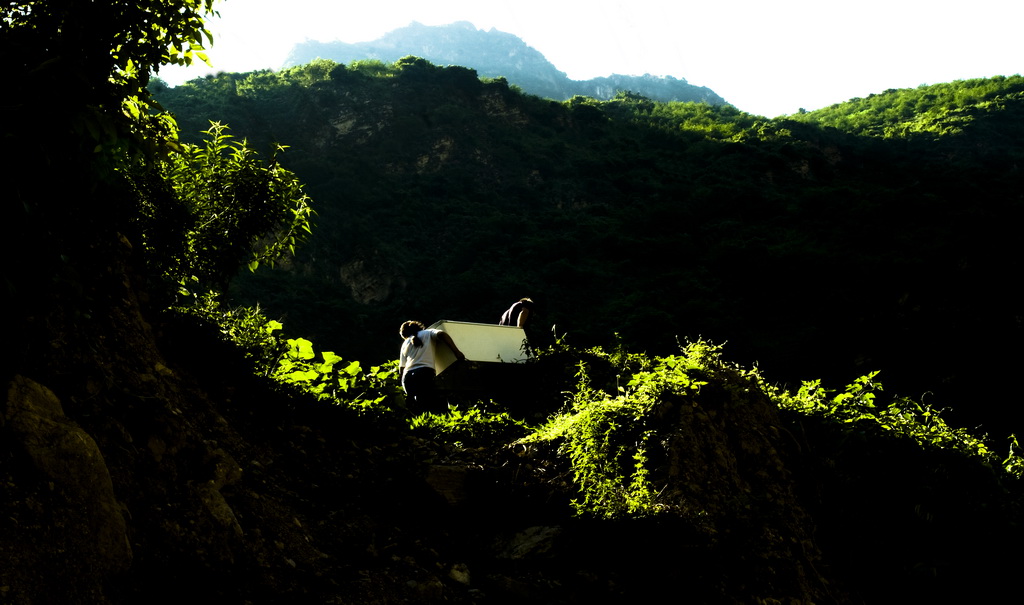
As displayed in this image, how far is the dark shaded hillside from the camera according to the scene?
325 ft

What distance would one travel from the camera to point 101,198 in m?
4.11

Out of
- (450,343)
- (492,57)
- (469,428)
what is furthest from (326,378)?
(492,57)

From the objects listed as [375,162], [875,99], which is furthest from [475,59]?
[375,162]

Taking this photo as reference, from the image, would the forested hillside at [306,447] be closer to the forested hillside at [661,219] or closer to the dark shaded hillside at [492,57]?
the forested hillside at [661,219]

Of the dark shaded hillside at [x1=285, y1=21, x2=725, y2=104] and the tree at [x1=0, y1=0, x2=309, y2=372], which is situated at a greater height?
the dark shaded hillside at [x1=285, y1=21, x2=725, y2=104]

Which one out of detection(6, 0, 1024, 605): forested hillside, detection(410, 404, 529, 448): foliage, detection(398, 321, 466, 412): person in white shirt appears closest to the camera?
detection(6, 0, 1024, 605): forested hillside

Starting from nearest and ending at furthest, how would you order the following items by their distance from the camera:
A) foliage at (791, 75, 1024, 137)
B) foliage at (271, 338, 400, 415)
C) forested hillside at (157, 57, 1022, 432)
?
foliage at (271, 338, 400, 415)
forested hillside at (157, 57, 1022, 432)
foliage at (791, 75, 1024, 137)

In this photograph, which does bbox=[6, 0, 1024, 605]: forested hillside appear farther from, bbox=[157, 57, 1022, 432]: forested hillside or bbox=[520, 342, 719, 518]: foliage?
bbox=[157, 57, 1022, 432]: forested hillside

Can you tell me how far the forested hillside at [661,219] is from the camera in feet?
52.3

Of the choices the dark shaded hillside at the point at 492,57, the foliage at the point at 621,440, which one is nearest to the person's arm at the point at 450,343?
the foliage at the point at 621,440

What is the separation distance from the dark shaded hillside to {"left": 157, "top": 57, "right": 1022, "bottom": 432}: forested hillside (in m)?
47.7

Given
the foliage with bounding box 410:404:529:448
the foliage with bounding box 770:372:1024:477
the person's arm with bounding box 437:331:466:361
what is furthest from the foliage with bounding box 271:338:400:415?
the foliage with bounding box 770:372:1024:477

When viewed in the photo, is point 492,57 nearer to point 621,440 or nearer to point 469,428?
point 469,428

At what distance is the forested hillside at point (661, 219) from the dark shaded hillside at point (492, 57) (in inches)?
1879
